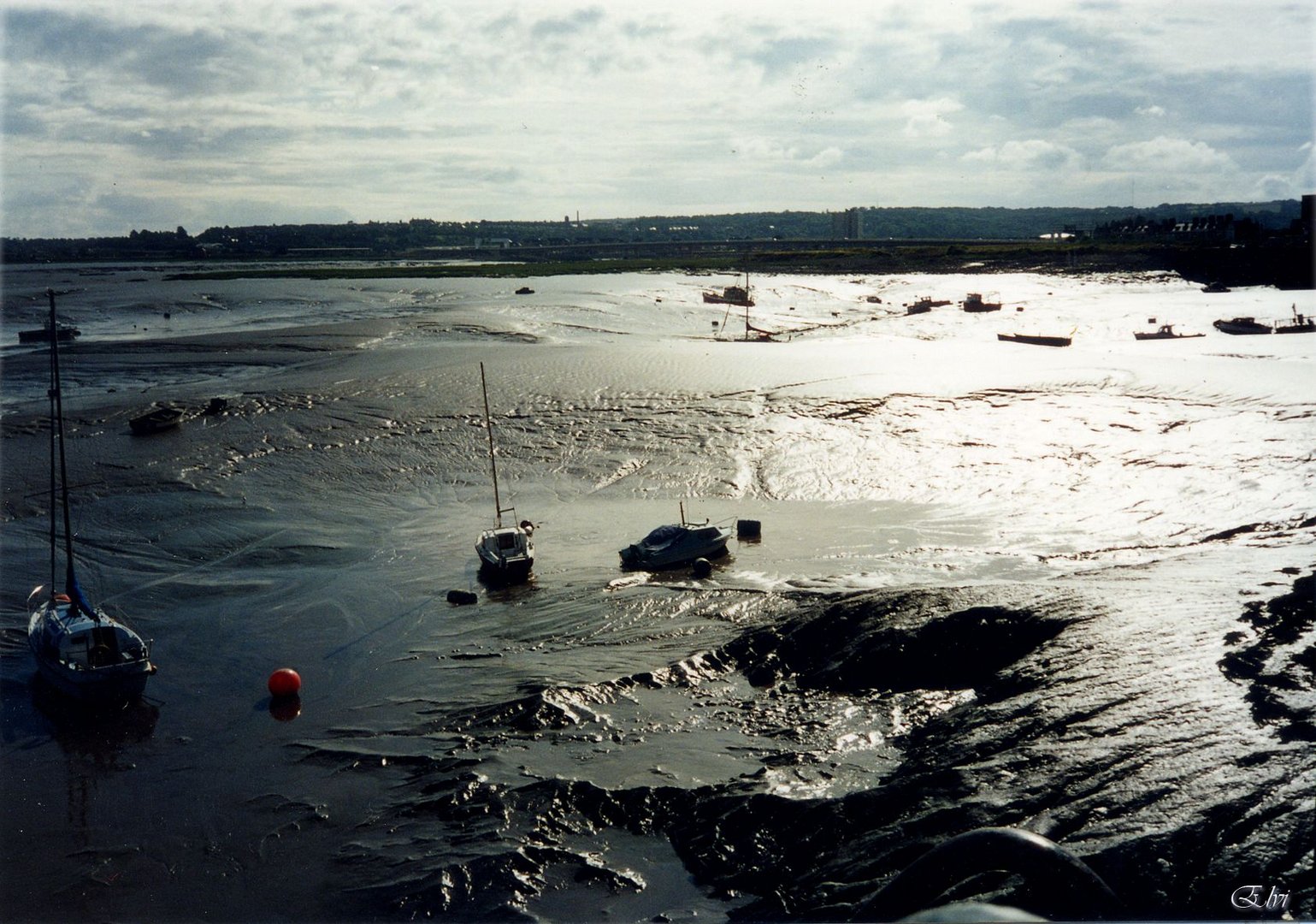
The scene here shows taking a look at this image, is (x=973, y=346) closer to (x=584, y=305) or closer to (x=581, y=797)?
(x=584, y=305)

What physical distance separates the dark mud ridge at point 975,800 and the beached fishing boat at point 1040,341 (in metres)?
37.6

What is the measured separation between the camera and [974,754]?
10.4 m

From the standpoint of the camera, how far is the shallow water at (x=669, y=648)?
387 inches

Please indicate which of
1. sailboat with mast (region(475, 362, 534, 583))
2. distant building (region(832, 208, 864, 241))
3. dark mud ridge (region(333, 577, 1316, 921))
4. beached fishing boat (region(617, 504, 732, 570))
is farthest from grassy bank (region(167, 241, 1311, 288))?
dark mud ridge (region(333, 577, 1316, 921))

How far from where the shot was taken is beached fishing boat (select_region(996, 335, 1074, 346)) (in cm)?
4941

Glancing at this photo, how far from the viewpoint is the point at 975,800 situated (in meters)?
9.38

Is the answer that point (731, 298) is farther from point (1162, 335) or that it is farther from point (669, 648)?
point (669, 648)

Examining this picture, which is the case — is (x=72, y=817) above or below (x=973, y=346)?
below

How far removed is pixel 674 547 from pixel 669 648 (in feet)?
14.5

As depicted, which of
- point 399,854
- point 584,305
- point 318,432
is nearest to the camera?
point 399,854

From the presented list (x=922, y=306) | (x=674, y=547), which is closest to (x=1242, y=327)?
(x=922, y=306)

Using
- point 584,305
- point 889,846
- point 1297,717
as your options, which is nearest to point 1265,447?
point 1297,717

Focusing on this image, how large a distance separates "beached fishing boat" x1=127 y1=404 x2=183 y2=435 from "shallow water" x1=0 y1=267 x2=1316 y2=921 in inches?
38.6

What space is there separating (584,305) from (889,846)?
63.7 meters
